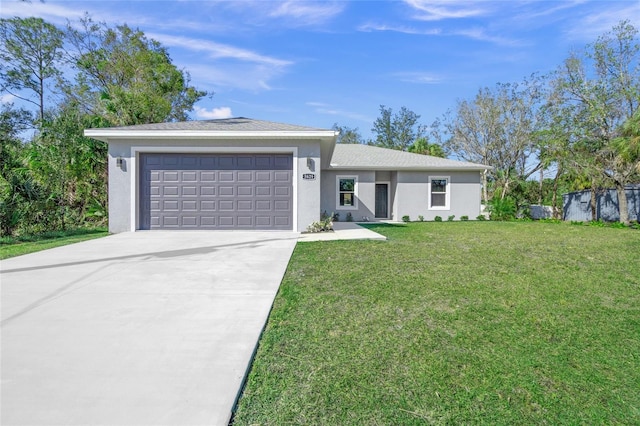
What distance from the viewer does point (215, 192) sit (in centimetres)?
1055

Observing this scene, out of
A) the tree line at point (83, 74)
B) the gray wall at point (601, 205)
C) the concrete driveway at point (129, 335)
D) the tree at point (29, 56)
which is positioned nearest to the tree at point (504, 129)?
the gray wall at point (601, 205)

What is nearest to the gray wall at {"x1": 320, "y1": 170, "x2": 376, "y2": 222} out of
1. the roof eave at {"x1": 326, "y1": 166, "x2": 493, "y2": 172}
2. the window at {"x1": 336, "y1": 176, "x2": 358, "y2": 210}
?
the window at {"x1": 336, "y1": 176, "x2": 358, "y2": 210}

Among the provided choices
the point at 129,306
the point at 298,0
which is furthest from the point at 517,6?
the point at 129,306

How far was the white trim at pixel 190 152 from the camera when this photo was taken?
33.9ft

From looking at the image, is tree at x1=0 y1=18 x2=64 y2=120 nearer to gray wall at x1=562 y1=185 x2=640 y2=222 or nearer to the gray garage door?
the gray garage door

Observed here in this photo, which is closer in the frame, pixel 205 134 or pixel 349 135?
pixel 205 134

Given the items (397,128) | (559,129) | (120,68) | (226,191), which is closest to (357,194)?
(226,191)

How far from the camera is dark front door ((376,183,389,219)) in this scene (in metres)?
17.7

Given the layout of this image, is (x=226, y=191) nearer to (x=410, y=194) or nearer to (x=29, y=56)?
(x=410, y=194)

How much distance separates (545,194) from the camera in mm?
24734

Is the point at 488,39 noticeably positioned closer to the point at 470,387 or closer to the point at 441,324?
the point at 441,324

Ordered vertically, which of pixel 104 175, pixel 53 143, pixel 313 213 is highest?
pixel 53 143

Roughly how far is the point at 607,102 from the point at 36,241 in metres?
23.8

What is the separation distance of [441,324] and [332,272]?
6.95 feet
